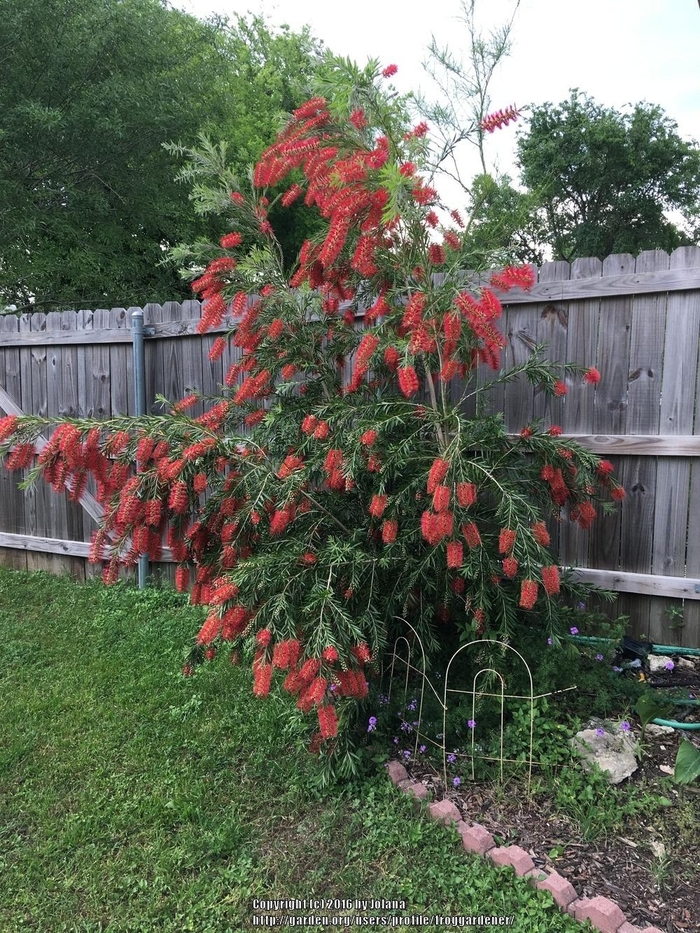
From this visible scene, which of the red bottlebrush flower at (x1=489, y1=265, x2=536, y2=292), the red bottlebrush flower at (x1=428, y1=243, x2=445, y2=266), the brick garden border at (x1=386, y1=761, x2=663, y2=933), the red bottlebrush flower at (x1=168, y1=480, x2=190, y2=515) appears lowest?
the brick garden border at (x1=386, y1=761, x2=663, y2=933)

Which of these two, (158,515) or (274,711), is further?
(274,711)

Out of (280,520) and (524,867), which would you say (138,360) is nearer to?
(280,520)

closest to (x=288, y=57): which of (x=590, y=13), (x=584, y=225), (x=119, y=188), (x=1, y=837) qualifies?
(x=584, y=225)

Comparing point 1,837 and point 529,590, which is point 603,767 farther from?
point 1,837

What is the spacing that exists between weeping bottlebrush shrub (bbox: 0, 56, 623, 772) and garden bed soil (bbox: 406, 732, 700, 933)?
0.54m

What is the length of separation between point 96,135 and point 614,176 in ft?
49.0

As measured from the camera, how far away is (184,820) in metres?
2.19

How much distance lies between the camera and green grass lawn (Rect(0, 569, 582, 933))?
184 centimetres

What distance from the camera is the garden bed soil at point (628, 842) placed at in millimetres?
1720

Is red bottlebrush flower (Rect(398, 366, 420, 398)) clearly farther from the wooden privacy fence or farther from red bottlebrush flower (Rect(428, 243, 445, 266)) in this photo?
the wooden privacy fence

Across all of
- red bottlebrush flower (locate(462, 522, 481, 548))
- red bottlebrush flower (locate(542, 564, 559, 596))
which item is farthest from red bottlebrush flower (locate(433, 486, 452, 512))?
red bottlebrush flower (locate(542, 564, 559, 596))

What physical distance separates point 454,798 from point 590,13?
629cm

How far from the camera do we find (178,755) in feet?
8.45

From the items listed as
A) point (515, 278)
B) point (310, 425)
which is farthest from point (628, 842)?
point (515, 278)
